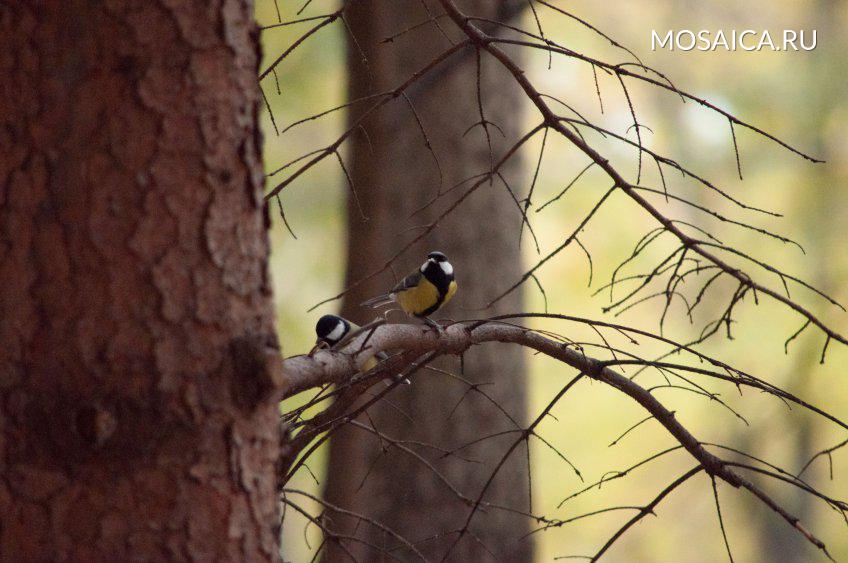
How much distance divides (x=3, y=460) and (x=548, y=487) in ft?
36.2

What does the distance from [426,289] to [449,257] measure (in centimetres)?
79

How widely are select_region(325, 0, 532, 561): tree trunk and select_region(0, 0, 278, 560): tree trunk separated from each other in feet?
8.85

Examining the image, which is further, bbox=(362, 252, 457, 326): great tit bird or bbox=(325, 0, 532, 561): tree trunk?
bbox=(325, 0, 532, 561): tree trunk

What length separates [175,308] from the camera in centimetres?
134

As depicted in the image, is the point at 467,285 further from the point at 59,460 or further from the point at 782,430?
the point at 782,430

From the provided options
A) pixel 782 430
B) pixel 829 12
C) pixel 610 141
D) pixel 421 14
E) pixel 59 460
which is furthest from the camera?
pixel 782 430

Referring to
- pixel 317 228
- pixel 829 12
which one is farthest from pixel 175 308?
pixel 829 12

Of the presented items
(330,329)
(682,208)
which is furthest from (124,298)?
(682,208)

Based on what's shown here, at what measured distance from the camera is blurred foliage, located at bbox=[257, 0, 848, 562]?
932cm

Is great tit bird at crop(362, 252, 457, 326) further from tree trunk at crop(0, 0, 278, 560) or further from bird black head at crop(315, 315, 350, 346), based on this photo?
tree trunk at crop(0, 0, 278, 560)

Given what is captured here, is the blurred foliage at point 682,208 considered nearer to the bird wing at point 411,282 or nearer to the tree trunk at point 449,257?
the tree trunk at point 449,257

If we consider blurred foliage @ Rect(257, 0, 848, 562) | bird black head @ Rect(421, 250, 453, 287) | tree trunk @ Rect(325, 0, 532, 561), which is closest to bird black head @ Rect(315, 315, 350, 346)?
tree trunk @ Rect(325, 0, 532, 561)

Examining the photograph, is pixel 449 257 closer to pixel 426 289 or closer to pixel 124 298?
pixel 426 289

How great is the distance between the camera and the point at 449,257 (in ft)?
14.7
